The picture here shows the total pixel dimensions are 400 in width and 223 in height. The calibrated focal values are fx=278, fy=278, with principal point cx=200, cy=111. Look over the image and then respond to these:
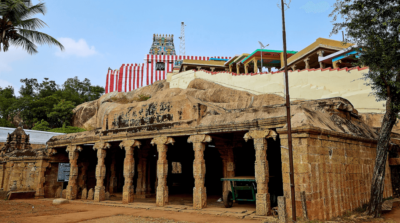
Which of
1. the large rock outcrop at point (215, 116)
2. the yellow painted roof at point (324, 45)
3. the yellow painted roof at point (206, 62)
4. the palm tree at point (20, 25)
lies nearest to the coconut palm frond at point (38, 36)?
the palm tree at point (20, 25)

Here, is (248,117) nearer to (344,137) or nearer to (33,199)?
(344,137)

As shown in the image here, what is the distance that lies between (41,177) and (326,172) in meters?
17.4

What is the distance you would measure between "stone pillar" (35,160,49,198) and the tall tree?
18.3 metres

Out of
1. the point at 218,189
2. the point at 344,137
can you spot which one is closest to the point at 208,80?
the point at 218,189

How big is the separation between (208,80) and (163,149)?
22925 mm

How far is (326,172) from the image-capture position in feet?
29.9

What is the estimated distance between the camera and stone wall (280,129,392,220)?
8.51m

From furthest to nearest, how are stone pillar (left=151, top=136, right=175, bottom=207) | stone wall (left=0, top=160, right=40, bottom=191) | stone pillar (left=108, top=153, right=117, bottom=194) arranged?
1. stone pillar (left=108, top=153, right=117, bottom=194)
2. stone wall (left=0, top=160, right=40, bottom=191)
3. stone pillar (left=151, top=136, right=175, bottom=207)

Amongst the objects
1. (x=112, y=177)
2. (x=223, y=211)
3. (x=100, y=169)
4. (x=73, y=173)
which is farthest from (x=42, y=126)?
(x=223, y=211)

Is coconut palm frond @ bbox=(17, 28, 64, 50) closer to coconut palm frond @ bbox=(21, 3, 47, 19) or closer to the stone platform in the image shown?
coconut palm frond @ bbox=(21, 3, 47, 19)

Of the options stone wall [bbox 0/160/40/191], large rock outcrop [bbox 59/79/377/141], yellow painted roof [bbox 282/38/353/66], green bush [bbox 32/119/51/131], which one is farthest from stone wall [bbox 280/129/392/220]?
green bush [bbox 32/119/51/131]

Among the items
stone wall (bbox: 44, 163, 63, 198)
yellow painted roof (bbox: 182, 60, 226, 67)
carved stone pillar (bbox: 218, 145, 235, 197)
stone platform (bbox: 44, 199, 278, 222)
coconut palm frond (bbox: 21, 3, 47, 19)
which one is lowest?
Answer: stone platform (bbox: 44, 199, 278, 222)

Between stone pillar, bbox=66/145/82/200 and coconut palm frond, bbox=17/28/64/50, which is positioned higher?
coconut palm frond, bbox=17/28/64/50

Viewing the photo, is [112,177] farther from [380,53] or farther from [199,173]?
[380,53]
